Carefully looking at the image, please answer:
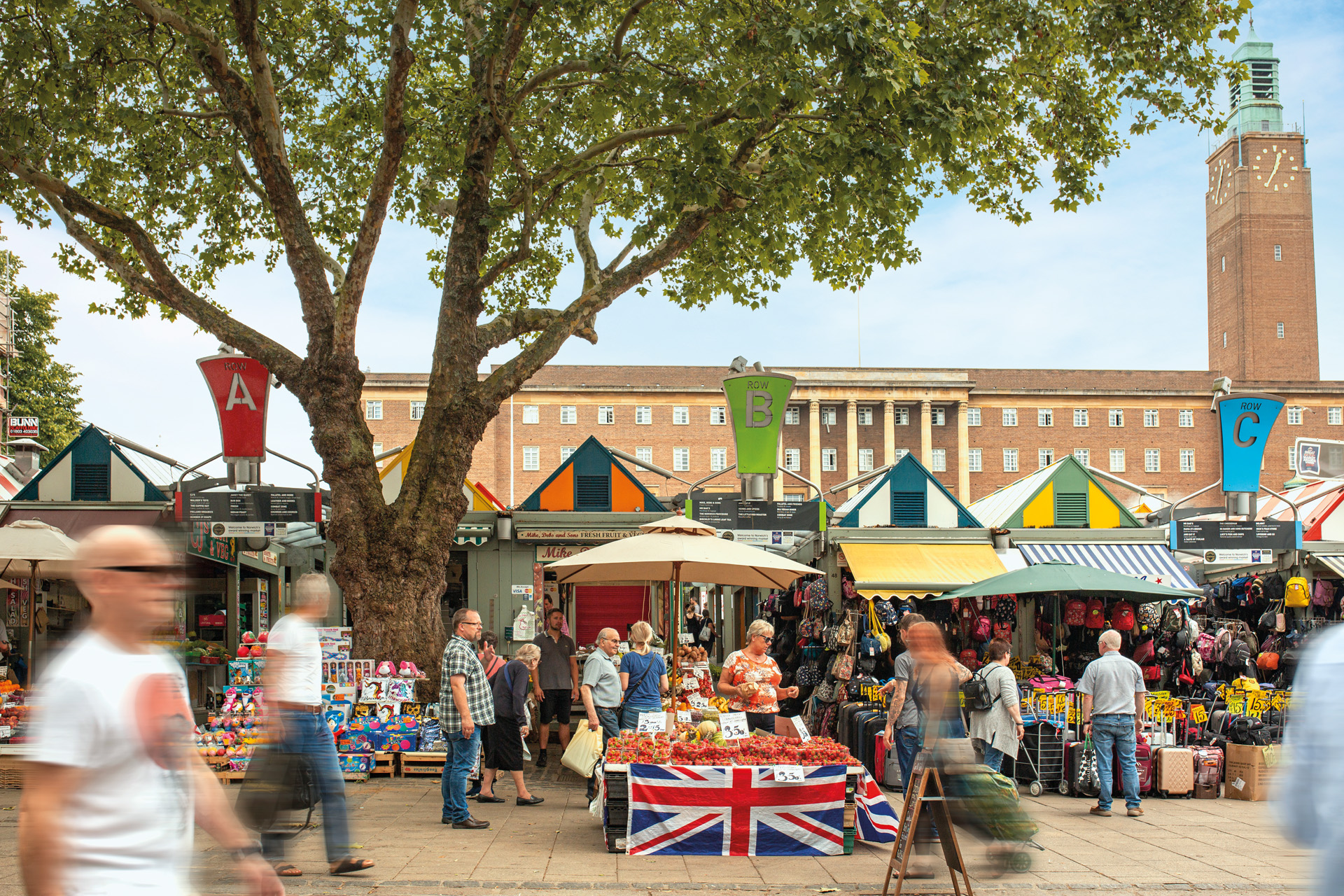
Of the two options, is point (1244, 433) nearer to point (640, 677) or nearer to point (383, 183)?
point (640, 677)

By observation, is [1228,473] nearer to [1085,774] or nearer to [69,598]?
[1085,774]

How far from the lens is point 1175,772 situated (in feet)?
40.9

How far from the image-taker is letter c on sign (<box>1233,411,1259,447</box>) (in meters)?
17.6

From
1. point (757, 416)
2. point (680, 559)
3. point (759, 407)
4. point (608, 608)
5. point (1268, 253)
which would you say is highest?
point (1268, 253)

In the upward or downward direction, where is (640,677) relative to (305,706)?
downward

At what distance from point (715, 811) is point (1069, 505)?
12.0 metres

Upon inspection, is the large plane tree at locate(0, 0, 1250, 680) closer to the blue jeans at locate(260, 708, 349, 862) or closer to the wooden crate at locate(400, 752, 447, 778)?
the wooden crate at locate(400, 752, 447, 778)

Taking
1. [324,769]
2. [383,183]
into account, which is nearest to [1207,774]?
[324,769]

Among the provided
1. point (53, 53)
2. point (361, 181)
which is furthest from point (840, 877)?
point (361, 181)

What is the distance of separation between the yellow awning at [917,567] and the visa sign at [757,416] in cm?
165

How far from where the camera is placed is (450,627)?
19.5m

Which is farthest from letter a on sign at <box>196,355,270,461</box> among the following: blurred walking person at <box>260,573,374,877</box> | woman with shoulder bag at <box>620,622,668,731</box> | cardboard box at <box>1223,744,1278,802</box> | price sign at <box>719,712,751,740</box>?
cardboard box at <box>1223,744,1278,802</box>

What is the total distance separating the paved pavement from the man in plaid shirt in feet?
0.67

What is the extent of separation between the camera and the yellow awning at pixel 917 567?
15.5m
